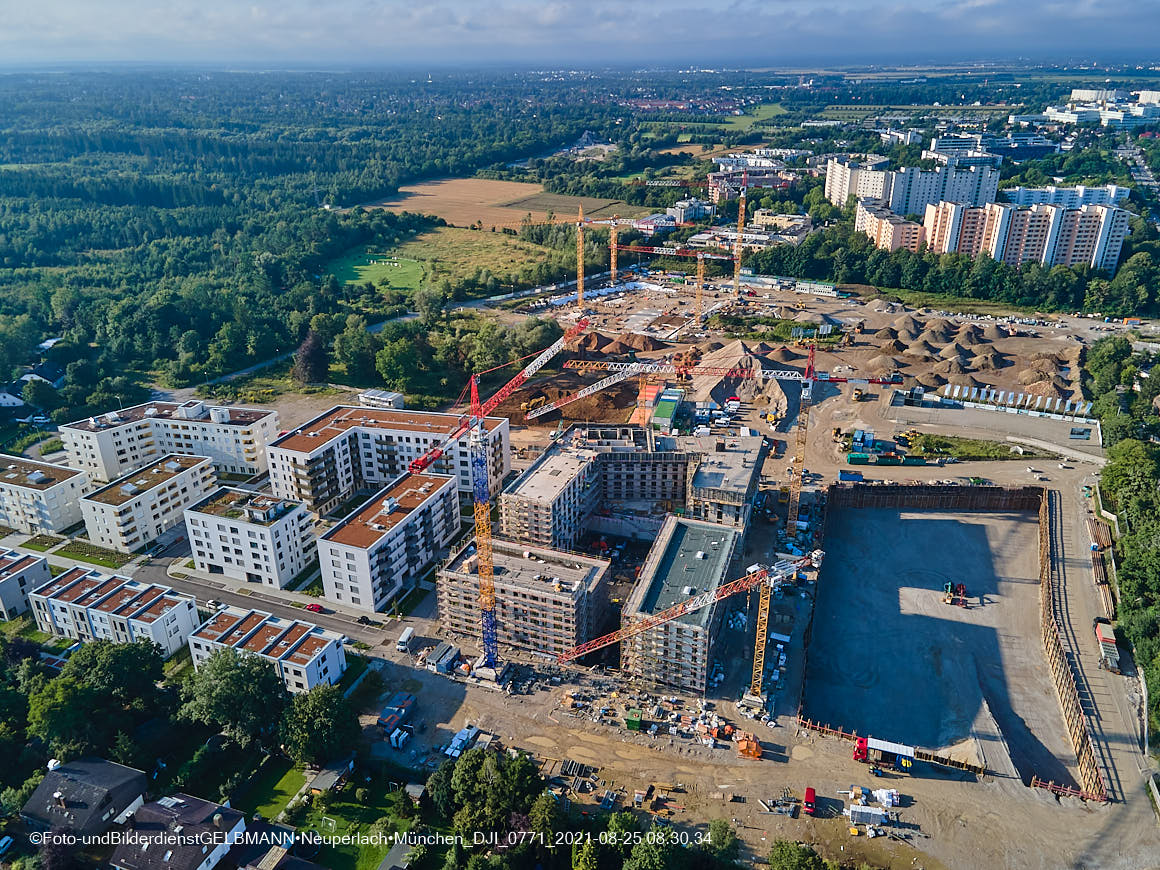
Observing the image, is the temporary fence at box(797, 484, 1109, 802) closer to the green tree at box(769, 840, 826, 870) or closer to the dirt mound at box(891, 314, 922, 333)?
the green tree at box(769, 840, 826, 870)

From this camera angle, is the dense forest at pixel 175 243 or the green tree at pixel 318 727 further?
the dense forest at pixel 175 243

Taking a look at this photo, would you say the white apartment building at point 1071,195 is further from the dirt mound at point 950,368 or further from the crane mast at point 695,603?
the crane mast at point 695,603

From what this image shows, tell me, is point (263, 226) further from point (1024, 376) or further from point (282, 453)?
point (1024, 376)

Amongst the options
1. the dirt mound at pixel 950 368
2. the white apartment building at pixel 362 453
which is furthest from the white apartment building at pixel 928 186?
the white apartment building at pixel 362 453

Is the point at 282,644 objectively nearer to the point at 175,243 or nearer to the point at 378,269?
the point at 378,269

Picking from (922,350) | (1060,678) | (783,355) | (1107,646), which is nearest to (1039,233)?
(922,350)

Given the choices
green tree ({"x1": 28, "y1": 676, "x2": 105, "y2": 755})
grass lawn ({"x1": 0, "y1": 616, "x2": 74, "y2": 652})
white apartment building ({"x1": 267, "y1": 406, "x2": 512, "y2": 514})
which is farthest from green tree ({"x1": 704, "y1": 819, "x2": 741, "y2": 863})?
grass lawn ({"x1": 0, "y1": 616, "x2": 74, "y2": 652})

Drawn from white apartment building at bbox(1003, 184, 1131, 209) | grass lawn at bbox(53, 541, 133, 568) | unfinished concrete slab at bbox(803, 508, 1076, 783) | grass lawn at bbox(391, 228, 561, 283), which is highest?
white apartment building at bbox(1003, 184, 1131, 209)
